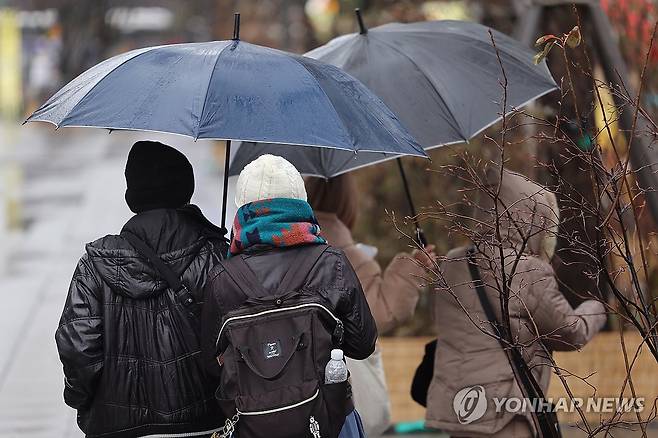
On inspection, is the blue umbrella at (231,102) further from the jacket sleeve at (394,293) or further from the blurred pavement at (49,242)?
the blurred pavement at (49,242)

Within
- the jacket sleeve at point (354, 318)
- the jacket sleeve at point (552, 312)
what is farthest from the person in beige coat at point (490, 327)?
the jacket sleeve at point (354, 318)

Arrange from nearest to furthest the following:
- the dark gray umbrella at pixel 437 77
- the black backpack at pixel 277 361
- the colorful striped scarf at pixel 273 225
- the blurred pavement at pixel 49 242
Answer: the black backpack at pixel 277 361
the colorful striped scarf at pixel 273 225
the dark gray umbrella at pixel 437 77
the blurred pavement at pixel 49 242

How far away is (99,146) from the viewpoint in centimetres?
2552

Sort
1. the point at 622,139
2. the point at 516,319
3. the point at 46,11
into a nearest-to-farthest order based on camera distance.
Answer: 1. the point at 516,319
2. the point at 622,139
3. the point at 46,11

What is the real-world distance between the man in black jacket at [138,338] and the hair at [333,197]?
3.59ft

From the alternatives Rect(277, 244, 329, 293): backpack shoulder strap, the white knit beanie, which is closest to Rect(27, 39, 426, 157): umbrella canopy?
the white knit beanie

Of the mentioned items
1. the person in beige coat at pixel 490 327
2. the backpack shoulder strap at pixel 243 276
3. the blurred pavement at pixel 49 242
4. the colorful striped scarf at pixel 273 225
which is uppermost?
the colorful striped scarf at pixel 273 225

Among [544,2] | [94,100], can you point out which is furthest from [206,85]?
[544,2]

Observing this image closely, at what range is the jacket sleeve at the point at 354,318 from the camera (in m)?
3.42

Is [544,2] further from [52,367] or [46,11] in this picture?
[46,11]

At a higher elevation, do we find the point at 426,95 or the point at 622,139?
the point at 426,95

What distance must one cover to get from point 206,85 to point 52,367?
4.79 metres

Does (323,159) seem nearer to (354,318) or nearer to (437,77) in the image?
(437,77)

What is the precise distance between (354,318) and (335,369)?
0.20 meters
